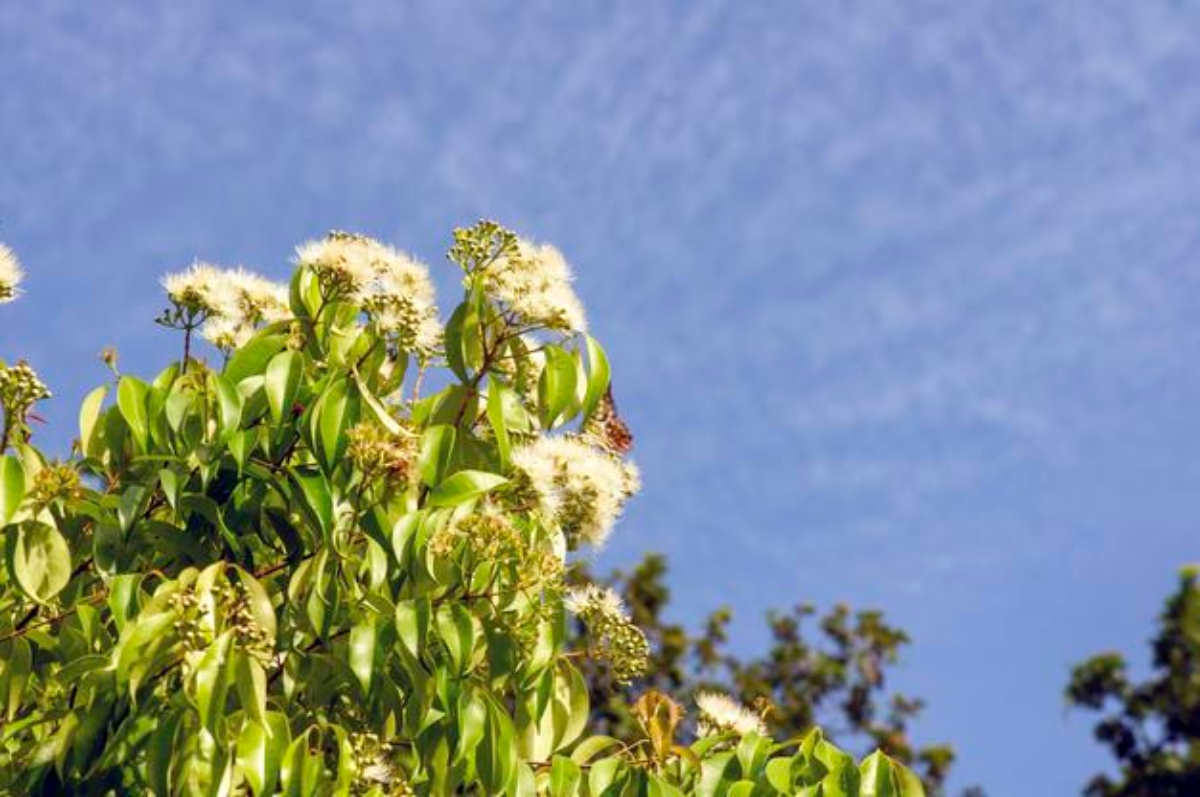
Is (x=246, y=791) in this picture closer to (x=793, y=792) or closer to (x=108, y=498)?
(x=108, y=498)

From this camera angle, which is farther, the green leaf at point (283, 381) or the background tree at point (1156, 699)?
the background tree at point (1156, 699)

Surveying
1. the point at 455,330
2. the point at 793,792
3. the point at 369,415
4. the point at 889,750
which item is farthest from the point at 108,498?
the point at 889,750

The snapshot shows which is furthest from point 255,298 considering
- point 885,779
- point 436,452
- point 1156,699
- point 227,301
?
point 1156,699

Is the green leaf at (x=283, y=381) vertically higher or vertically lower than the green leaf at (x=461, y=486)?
higher

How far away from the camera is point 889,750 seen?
1656 cm

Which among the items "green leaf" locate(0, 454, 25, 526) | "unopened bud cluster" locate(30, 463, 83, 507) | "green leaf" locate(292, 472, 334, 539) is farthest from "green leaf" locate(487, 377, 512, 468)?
"green leaf" locate(0, 454, 25, 526)

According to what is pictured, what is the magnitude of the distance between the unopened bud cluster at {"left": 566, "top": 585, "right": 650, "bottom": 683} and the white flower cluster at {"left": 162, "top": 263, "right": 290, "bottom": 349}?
111 cm

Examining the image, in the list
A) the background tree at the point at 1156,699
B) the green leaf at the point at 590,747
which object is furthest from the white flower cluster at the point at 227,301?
the background tree at the point at 1156,699

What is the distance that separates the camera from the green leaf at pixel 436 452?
3.96 metres

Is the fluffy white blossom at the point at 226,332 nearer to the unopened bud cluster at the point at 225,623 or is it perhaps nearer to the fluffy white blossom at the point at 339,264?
the fluffy white blossom at the point at 339,264

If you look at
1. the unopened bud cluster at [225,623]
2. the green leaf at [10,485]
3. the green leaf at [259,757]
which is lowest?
the green leaf at [259,757]

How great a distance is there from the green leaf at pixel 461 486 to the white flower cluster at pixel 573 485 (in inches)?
8.3

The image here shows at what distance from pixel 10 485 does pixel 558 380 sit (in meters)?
1.31

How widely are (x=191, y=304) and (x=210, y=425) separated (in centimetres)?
53
